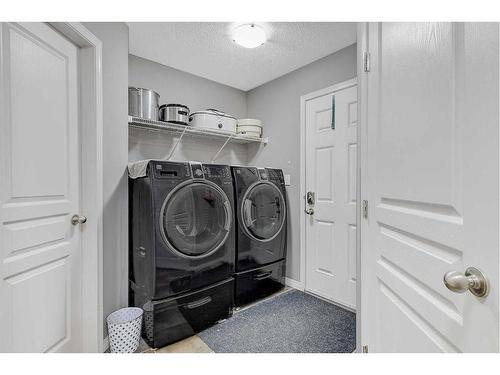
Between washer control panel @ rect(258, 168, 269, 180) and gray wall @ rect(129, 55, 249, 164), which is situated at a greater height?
gray wall @ rect(129, 55, 249, 164)

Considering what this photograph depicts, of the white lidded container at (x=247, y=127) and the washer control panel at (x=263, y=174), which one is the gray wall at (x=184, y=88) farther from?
the washer control panel at (x=263, y=174)

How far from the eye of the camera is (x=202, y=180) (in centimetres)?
188

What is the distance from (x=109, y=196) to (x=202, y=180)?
24.9 inches

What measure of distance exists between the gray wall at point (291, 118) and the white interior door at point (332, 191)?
123 millimetres

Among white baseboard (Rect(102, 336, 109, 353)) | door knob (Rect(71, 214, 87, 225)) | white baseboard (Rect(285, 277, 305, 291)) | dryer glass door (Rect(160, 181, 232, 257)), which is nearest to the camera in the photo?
door knob (Rect(71, 214, 87, 225))

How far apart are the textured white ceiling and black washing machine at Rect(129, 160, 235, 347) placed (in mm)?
1060

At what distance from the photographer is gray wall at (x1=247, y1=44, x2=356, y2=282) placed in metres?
2.37

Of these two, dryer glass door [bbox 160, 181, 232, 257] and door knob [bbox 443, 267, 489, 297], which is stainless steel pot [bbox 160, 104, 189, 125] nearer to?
dryer glass door [bbox 160, 181, 232, 257]

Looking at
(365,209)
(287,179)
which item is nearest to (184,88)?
(287,179)

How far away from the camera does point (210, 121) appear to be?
2439mm

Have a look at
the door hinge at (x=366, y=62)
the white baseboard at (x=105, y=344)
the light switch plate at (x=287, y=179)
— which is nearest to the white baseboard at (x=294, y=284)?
the light switch plate at (x=287, y=179)

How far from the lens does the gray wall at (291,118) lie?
2373mm

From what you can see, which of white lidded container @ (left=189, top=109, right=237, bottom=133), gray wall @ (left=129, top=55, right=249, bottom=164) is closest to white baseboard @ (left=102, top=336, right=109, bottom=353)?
gray wall @ (left=129, top=55, right=249, bottom=164)
